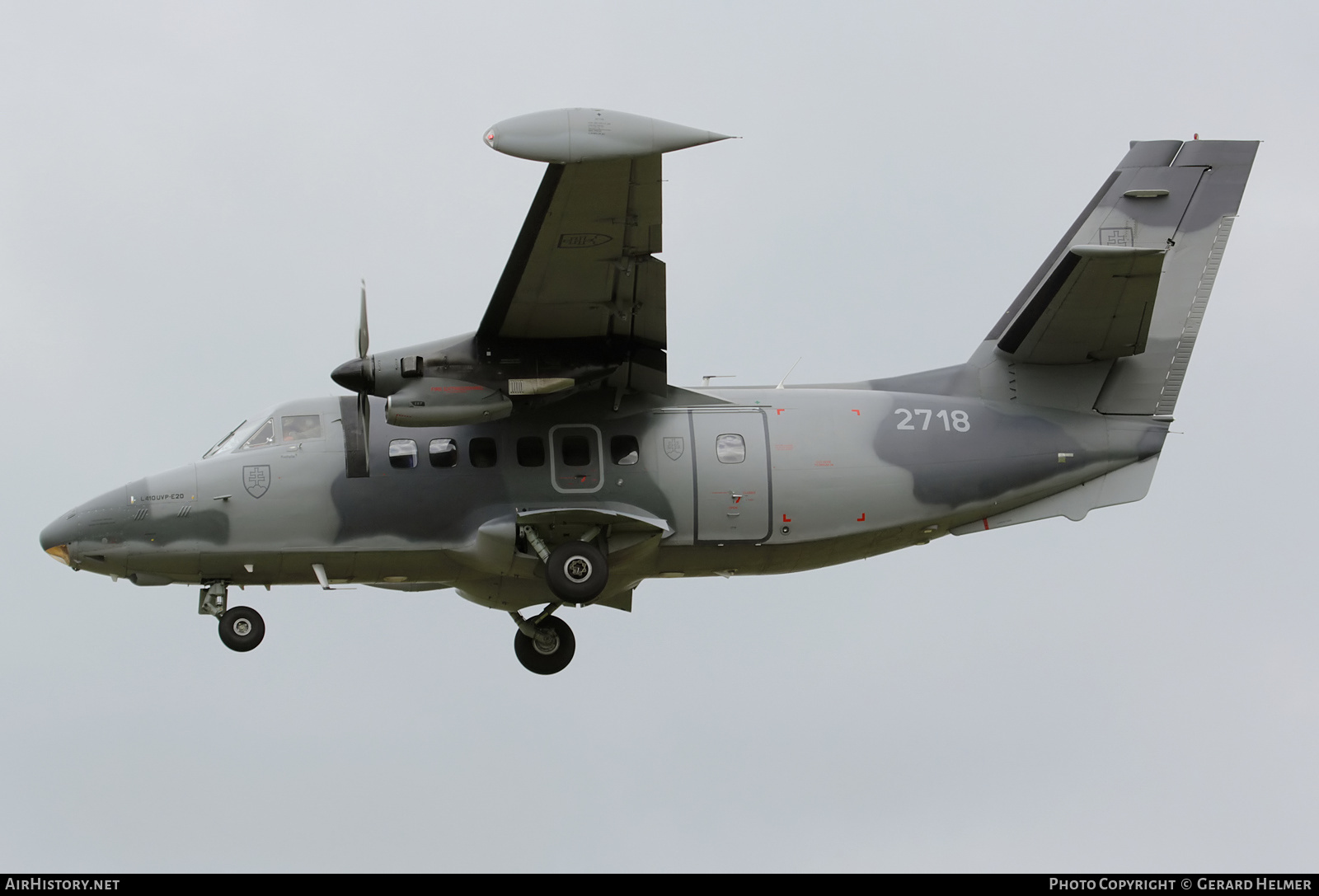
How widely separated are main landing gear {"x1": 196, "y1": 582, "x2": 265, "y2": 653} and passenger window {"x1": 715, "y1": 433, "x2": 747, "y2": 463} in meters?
5.68

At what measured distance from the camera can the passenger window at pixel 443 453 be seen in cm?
2005

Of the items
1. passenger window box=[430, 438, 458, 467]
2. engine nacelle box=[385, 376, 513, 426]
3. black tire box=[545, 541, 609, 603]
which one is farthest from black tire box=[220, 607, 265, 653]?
black tire box=[545, 541, 609, 603]

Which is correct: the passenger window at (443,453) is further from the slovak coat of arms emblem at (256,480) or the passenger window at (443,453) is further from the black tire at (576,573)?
the slovak coat of arms emblem at (256,480)

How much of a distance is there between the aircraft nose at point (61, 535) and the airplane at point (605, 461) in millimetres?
56

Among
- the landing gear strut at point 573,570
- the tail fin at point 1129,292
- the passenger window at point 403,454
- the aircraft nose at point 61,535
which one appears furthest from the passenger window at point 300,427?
the tail fin at point 1129,292

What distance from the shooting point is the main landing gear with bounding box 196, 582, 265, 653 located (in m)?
19.9

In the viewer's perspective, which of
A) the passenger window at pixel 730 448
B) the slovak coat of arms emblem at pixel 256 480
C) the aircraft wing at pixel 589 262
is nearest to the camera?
the aircraft wing at pixel 589 262

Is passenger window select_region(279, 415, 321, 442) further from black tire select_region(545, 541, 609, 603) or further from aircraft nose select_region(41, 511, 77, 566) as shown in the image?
black tire select_region(545, 541, 609, 603)

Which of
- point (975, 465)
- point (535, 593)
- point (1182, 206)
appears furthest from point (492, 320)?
point (1182, 206)

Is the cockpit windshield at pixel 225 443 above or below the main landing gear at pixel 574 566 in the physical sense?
above

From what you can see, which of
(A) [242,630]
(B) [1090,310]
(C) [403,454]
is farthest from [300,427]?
(B) [1090,310]

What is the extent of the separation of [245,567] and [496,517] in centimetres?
299

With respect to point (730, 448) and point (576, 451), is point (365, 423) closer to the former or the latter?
point (576, 451)

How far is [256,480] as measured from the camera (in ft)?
65.6
